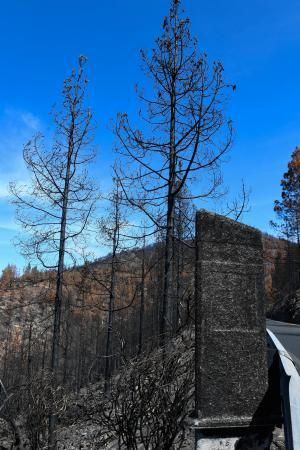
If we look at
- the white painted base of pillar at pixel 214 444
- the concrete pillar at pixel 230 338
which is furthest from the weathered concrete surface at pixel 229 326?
the white painted base of pillar at pixel 214 444

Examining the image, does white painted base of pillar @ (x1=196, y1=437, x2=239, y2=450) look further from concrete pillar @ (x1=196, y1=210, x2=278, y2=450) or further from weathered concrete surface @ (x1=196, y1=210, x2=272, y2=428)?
weathered concrete surface @ (x1=196, y1=210, x2=272, y2=428)

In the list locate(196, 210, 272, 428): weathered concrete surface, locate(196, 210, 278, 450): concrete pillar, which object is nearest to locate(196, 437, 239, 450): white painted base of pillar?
locate(196, 210, 278, 450): concrete pillar

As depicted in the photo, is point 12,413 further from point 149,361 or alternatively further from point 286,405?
point 286,405

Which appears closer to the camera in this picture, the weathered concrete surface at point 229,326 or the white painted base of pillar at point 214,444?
the white painted base of pillar at point 214,444

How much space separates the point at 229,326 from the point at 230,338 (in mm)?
91

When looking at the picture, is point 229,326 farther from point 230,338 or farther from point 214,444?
point 214,444

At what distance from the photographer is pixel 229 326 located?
359cm

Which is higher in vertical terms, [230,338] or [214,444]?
[230,338]

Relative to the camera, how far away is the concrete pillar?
340 centimetres

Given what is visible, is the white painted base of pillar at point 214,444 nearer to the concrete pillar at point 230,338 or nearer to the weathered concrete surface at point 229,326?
the concrete pillar at point 230,338

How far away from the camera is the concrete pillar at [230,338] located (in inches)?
134

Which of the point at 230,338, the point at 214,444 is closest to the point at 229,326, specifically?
the point at 230,338

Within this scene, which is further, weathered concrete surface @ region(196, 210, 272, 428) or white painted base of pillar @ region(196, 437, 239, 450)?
weathered concrete surface @ region(196, 210, 272, 428)

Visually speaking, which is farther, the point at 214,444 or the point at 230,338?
the point at 230,338
